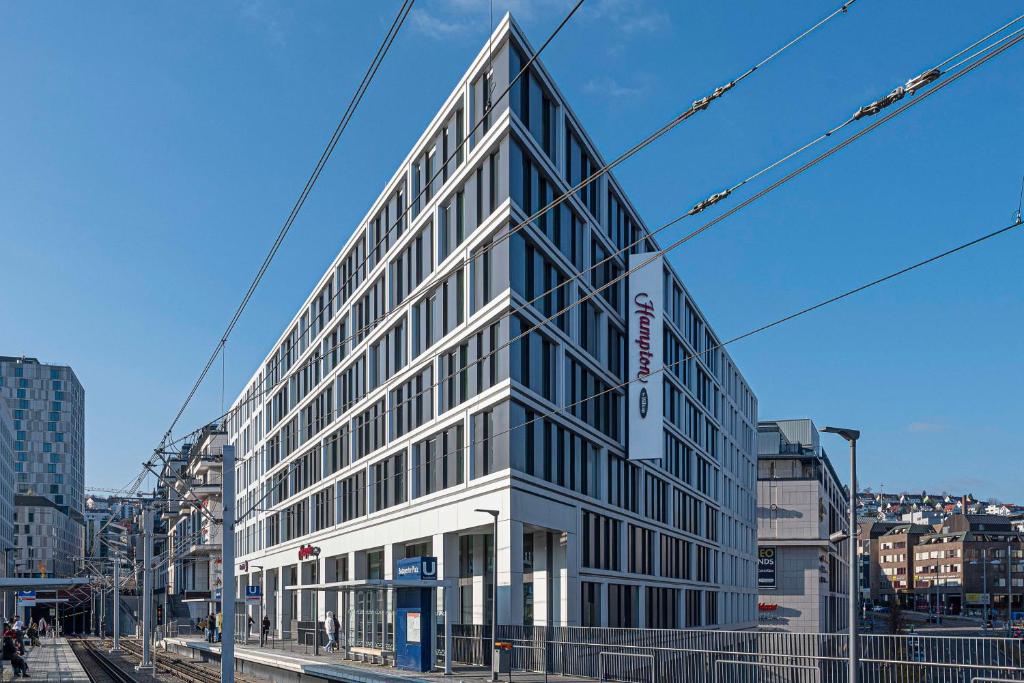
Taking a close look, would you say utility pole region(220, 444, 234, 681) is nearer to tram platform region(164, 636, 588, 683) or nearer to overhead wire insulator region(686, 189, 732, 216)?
tram platform region(164, 636, 588, 683)

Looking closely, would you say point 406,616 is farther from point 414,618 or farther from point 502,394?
point 502,394

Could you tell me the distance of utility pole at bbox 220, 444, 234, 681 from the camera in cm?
2933

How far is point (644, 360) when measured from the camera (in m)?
54.5

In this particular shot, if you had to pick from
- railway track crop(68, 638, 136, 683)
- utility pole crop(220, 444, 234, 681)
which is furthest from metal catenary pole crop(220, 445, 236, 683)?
railway track crop(68, 638, 136, 683)

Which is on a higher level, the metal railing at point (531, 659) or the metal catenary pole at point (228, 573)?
the metal catenary pole at point (228, 573)

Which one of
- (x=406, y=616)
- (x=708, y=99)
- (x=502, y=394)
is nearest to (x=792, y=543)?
(x=502, y=394)

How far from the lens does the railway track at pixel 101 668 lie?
45969 mm

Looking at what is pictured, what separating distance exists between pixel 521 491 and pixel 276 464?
47.6 meters

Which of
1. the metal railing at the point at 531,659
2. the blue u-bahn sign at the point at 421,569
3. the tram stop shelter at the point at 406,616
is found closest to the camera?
the tram stop shelter at the point at 406,616

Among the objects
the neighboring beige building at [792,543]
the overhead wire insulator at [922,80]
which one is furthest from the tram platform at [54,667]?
the neighboring beige building at [792,543]

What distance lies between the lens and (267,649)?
53.3 metres

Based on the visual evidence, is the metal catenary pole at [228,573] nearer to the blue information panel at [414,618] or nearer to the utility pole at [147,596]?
the blue information panel at [414,618]

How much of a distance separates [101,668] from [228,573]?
27.6m

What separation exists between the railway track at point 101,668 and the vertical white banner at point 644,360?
2397 cm
